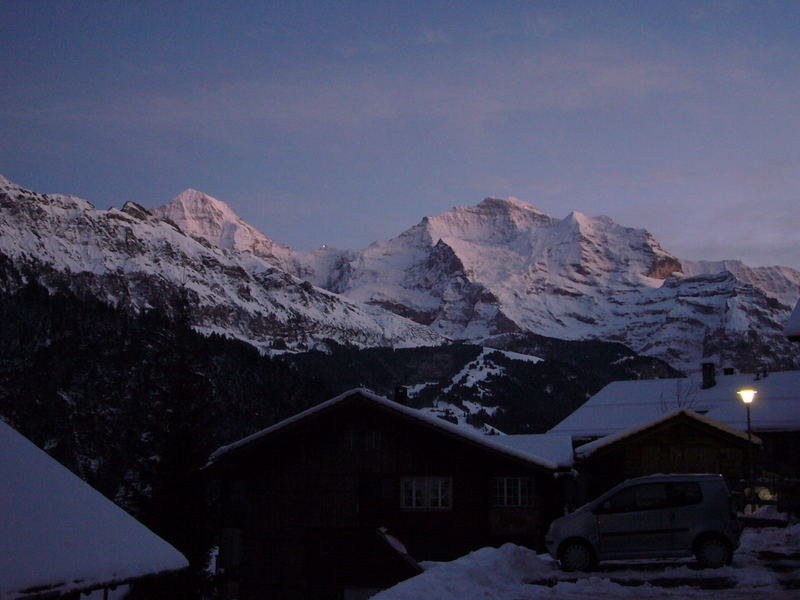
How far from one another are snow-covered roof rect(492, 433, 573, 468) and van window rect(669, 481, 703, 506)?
2093 cm

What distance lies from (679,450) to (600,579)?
85.3 ft

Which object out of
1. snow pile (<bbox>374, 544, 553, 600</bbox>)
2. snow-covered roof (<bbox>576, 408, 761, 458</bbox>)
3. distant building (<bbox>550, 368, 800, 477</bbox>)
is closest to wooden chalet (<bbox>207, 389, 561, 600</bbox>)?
snow-covered roof (<bbox>576, 408, 761, 458</bbox>)

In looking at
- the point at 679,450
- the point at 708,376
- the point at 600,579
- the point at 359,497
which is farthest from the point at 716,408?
the point at 600,579

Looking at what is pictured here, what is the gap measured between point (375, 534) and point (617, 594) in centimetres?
2275

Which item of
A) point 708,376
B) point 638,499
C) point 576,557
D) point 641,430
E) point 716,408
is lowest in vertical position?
point 576,557

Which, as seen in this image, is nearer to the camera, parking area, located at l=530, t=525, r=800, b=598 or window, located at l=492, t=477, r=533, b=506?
parking area, located at l=530, t=525, r=800, b=598

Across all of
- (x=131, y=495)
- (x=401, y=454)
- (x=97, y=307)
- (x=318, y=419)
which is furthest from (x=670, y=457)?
(x=97, y=307)

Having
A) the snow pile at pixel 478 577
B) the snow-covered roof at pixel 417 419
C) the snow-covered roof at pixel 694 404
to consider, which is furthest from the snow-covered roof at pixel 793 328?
the snow-covered roof at pixel 694 404

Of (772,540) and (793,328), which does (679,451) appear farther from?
(772,540)

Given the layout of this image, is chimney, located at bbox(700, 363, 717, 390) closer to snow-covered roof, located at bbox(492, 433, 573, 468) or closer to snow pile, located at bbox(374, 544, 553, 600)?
snow-covered roof, located at bbox(492, 433, 573, 468)

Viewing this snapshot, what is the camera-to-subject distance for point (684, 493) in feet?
64.7

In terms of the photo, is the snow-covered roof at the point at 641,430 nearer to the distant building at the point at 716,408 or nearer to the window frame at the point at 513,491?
the window frame at the point at 513,491

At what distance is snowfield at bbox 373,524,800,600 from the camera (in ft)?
51.0

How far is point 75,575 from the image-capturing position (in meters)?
12.6
